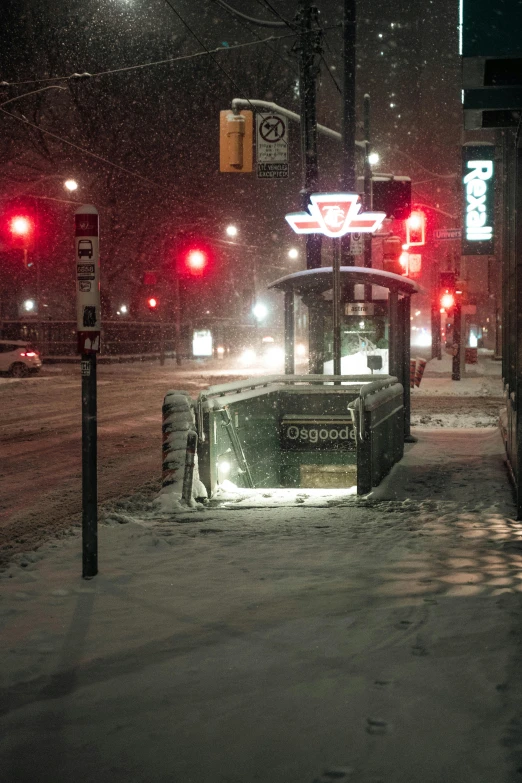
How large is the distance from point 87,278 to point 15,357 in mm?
31492

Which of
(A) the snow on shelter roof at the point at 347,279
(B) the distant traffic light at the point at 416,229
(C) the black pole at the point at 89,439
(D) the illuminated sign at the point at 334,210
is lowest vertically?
(C) the black pole at the point at 89,439

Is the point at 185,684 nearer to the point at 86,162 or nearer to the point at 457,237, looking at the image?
the point at 457,237

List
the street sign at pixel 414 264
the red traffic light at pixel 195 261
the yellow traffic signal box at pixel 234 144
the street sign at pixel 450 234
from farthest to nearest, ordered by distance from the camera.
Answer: the street sign at pixel 414 264 → the red traffic light at pixel 195 261 → the street sign at pixel 450 234 → the yellow traffic signal box at pixel 234 144

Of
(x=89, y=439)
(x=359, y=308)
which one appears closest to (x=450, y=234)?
(x=359, y=308)

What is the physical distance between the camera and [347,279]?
551 inches

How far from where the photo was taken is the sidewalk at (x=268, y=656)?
11.8 feet

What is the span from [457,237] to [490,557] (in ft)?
88.6

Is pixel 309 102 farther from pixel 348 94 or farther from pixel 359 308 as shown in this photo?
pixel 359 308

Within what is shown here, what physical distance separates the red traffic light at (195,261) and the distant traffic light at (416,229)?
9675 mm

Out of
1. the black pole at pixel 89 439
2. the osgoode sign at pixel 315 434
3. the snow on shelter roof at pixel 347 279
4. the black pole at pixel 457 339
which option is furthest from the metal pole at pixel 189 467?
the black pole at pixel 457 339

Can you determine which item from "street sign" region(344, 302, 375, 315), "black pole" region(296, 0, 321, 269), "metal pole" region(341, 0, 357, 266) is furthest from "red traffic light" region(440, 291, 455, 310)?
"street sign" region(344, 302, 375, 315)

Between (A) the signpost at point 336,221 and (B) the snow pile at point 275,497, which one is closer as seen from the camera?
(B) the snow pile at point 275,497

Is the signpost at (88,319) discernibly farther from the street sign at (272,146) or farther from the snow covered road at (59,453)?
the street sign at (272,146)

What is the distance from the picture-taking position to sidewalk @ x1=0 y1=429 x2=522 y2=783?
358 centimetres
